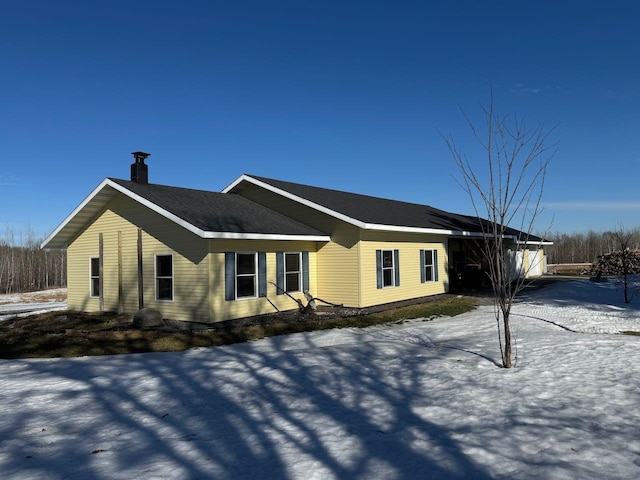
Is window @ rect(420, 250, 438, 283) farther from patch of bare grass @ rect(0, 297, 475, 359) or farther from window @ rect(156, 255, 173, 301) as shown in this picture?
window @ rect(156, 255, 173, 301)

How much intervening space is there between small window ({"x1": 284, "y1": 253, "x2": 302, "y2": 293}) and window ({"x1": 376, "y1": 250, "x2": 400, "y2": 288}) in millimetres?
2825

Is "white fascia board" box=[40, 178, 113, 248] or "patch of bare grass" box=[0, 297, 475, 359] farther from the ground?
"white fascia board" box=[40, 178, 113, 248]

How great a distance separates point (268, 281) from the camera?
48.5ft

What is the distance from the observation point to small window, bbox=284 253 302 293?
52.6 feet

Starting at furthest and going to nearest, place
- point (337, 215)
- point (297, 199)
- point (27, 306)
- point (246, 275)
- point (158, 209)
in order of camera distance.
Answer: point (27, 306), point (297, 199), point (337, 215), point (246, 275), point (158, 209)

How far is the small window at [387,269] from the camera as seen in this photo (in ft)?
55.9

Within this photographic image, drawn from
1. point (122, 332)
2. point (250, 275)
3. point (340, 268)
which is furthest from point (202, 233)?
point (340, 268)

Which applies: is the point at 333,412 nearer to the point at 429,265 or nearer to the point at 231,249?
the point at 231,249

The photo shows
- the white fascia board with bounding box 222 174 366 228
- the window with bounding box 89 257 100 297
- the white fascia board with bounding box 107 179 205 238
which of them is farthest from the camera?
the window with bounding box 89 257 100 297

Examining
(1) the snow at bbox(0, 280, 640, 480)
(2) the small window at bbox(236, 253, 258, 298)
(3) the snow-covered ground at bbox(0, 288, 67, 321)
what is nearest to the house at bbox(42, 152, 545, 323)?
(2) the small window at bbox(236, 253, 258, 298)

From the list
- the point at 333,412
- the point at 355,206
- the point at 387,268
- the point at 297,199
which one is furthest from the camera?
the point at 355,206

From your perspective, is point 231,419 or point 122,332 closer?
point 231,419

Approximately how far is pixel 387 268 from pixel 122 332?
944 cm

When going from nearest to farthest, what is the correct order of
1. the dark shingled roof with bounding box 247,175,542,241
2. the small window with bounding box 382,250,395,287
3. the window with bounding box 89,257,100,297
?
the dark shingled roof with bounding box 247,175,542,241
the window with bounding box 89,257,100,297
the small window with bounding box 382,250,395,287
